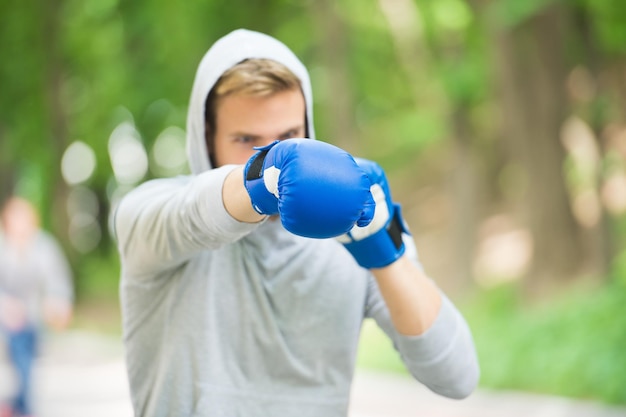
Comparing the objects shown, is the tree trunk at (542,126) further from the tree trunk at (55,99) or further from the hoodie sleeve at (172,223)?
A: the tree trunk at (55,99)

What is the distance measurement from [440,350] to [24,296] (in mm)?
6422

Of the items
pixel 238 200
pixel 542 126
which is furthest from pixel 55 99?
pixel 238 200

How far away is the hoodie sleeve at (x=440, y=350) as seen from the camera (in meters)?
2.35

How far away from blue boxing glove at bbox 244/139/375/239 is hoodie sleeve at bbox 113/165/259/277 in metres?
0.22

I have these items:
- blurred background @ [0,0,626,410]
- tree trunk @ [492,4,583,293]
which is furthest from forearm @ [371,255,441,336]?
tree trunk @ [492,4,583,293]

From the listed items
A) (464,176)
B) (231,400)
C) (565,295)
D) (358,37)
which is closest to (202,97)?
(231,400)

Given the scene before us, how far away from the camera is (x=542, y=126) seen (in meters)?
12.3

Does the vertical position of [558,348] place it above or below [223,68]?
below

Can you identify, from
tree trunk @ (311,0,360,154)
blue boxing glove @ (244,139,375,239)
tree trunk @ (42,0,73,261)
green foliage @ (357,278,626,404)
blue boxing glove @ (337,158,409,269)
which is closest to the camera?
blue boxing glove @ (244,139,375,239)

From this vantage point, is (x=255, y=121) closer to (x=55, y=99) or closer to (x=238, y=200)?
(x=238, y=200)

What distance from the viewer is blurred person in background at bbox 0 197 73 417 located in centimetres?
819

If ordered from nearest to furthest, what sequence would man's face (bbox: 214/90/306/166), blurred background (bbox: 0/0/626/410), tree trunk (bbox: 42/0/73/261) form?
man's face (bbox: 214/90/306/166) → blurred background (bbox: 0/0/626/410) → tree trunk (bbox: 42/0/73/261)

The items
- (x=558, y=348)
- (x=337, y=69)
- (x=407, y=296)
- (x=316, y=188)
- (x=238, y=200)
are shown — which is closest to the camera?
(x=316, y=188)

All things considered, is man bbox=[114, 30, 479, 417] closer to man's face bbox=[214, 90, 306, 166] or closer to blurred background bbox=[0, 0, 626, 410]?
man's face bbox=[214, 90, 306, 166]
